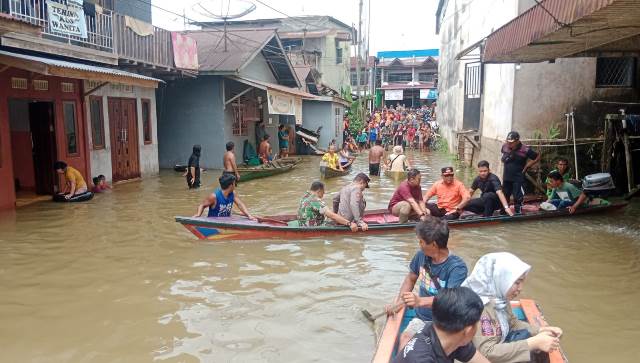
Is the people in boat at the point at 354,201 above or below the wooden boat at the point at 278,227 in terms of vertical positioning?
above

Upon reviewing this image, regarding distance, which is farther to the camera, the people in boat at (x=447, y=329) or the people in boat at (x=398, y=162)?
the people in boat at (x=398, y=162)

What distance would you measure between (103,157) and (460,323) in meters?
13.2

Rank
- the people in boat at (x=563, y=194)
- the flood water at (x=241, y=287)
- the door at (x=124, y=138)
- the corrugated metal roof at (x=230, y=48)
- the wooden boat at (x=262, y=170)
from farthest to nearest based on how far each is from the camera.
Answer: the corrugated metal roof at (x=230, y=48) < the wooden boat at (x=262, y=170) < the door at (x=124, y=138) < the people in boat at (x=563, y=194) < the flood water at (x=241, y=287)

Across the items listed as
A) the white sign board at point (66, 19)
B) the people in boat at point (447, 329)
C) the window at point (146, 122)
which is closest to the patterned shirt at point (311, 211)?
the people in boat at point (447, 329)

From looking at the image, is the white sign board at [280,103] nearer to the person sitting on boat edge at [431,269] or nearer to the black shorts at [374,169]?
the black shorts at [374,169]

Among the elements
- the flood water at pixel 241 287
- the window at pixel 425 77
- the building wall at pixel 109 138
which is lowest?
the flood water at pixel 241 287

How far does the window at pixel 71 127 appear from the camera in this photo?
12.6 metres

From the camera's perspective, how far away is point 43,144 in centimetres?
1231

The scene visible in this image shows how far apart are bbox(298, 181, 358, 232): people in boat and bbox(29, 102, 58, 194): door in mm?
7034

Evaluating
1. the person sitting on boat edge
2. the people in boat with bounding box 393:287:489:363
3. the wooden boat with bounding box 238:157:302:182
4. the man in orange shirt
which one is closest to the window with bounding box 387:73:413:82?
the wooden boat with bounding box 238:157:302:182

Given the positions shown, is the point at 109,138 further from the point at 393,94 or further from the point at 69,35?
the point at 393,94

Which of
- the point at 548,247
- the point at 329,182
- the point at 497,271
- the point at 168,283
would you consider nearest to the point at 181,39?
the point at 329,182

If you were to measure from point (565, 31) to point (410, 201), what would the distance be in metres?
3.59

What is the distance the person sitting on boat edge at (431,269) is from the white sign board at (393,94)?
1729 inches
